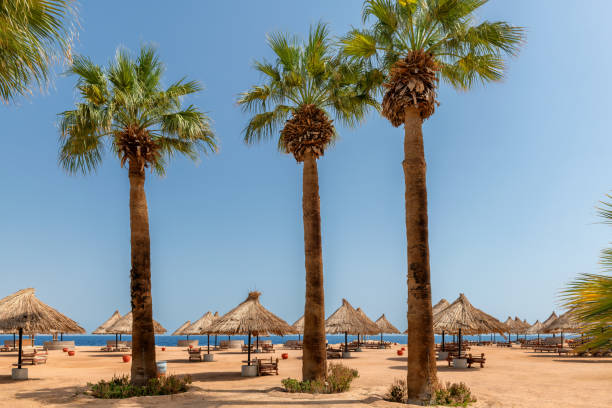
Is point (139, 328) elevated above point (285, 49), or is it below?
below

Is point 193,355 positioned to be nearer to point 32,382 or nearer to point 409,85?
point 32,382

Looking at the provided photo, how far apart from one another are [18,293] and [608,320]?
2504 cm

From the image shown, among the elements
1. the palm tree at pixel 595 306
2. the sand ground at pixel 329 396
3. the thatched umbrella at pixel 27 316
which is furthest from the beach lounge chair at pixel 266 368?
the palm tree at pixel 595 306

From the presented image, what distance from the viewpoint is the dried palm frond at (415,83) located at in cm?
1480

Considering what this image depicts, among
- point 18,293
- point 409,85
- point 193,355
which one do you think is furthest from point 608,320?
point 193,355

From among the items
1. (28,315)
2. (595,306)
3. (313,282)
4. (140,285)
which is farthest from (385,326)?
(595,306)

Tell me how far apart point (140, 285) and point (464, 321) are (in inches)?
728

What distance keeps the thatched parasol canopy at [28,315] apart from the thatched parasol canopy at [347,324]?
16.9 meters

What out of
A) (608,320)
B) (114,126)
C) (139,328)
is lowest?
(139,328)

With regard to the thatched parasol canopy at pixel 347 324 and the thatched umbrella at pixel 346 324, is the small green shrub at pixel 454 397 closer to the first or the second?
the thatched umbrella at pixel 346 324

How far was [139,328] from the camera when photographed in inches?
658

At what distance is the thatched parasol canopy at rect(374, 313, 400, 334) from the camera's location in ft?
142

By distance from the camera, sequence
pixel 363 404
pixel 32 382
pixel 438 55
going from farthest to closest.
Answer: pixel 32 382 → pixel 438 55 → pixel 363 404

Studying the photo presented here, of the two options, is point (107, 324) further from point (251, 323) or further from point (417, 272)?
point (417, 272)
